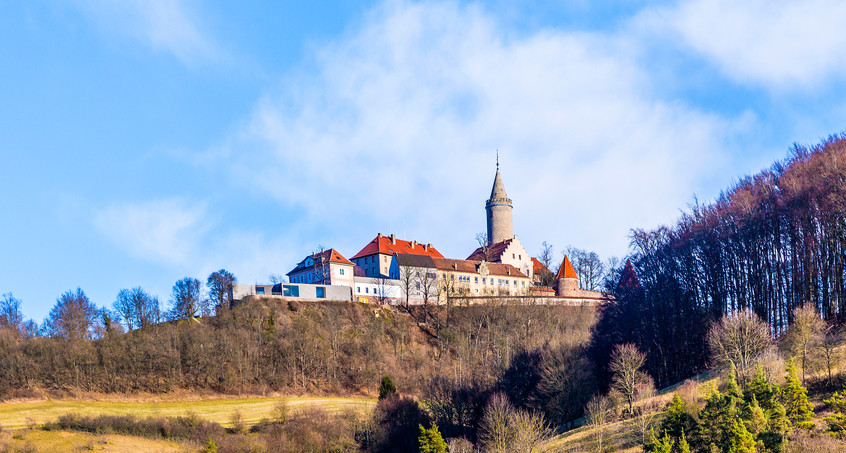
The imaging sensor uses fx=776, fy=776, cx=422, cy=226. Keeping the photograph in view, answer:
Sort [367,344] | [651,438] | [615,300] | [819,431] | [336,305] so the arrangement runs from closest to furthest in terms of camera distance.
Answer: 1. [819,431]
2. [651,438]
3. [615,300]
4. [367,344]
5. [336,305]

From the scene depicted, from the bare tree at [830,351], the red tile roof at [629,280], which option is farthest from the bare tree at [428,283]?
the bare tree at [830,351]

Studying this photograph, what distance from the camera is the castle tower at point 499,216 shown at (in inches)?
4717

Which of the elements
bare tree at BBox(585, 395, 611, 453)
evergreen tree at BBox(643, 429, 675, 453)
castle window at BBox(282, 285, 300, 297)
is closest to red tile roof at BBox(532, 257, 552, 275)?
castle window at BBox(282, 285, 300, 297)

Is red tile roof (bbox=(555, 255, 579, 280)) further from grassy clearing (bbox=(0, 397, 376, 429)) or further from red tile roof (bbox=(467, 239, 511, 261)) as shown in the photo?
grassy clearing (bbox=(0, 397, 376, 429))

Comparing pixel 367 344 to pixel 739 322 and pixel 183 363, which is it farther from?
pixel 739 322

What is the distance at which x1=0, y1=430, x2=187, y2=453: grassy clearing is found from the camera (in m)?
52.8

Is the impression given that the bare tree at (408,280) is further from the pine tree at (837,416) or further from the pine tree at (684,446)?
the pine tree at (837,416)

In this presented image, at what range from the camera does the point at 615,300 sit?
6319 centimetres

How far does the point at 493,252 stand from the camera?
374 feet

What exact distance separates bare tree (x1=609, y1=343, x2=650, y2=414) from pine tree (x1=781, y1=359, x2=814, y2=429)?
472 inches

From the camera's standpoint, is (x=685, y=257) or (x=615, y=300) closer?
(x=685, y=257)

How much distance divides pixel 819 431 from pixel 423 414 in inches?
1259

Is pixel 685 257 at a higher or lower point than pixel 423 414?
higher

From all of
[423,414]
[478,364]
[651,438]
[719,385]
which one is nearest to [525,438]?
[651,438]
